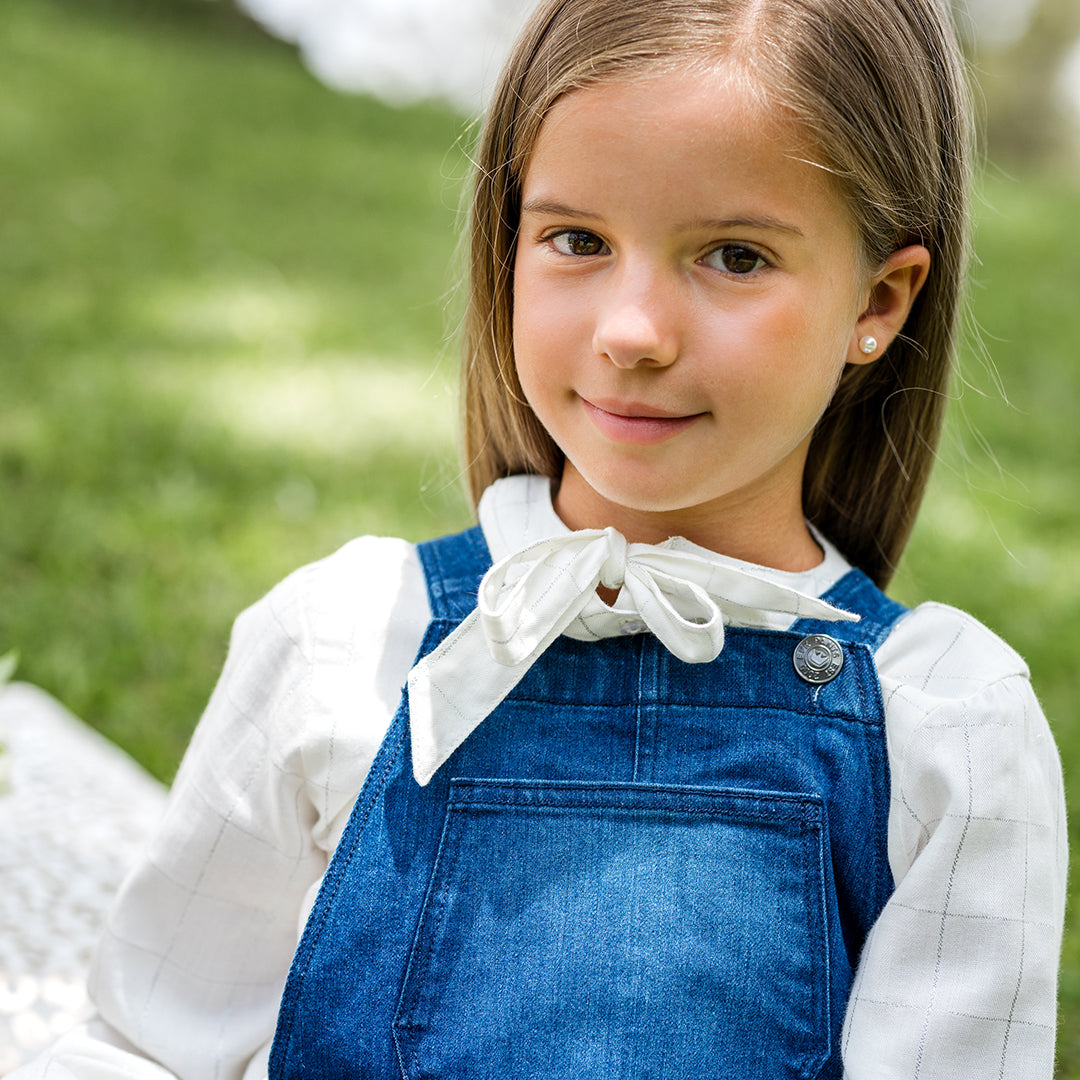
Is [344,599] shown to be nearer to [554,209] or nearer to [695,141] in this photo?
[554,209]

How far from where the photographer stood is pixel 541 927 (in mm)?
1258

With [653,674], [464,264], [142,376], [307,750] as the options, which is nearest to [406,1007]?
[307,750]

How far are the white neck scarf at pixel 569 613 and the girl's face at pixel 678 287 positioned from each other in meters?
0.07

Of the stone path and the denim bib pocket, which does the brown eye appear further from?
the stone path

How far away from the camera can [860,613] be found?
4.57 feet

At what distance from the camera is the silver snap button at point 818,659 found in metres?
1.29

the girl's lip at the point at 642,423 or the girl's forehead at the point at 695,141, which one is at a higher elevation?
the girl's forehead at the point at 695,141

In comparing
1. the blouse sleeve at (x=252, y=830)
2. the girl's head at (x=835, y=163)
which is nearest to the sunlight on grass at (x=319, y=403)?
the girl's head at (x=835, y=163)

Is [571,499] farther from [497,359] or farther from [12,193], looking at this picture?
[12,193]

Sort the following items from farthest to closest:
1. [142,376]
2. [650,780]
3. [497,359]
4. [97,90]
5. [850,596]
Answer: [97,90] → [142,376] → [497,359] → [850,596] → [650,780]

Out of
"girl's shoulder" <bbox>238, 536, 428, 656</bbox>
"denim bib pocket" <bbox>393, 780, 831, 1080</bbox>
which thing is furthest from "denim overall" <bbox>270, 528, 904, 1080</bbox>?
"girl's shoulder" <bbox>238, 536, 428, 656</bbox>

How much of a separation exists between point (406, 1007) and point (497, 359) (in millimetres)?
694

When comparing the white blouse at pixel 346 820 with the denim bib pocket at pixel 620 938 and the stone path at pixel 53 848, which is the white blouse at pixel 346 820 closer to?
the denim bib pocket at pixel 620 938

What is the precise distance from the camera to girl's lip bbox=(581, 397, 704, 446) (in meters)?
1.23
